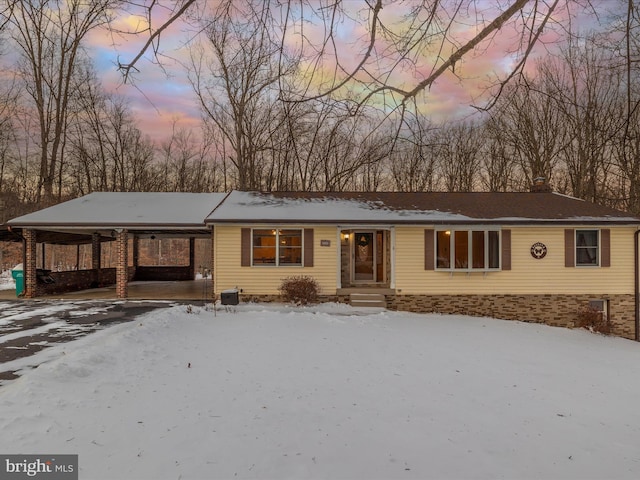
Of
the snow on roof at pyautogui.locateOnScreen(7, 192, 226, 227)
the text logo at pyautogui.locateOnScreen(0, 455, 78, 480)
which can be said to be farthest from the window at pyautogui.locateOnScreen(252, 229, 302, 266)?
the text logo at pyautogui.locateOnScreen(0, 455, 78, 480)

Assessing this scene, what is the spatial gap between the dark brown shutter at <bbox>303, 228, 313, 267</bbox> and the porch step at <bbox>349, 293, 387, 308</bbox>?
183cm

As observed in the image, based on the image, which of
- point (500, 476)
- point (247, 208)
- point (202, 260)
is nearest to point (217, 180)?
point (202, 260)

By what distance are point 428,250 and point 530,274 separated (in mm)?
3563

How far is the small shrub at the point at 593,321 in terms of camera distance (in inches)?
460

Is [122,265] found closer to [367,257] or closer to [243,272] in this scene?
[243,272]

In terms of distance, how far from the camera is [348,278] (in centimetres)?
1398

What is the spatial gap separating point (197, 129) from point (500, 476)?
2810 cm

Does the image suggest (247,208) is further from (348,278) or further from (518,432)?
(518,432)

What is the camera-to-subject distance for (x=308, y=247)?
41.0 feet

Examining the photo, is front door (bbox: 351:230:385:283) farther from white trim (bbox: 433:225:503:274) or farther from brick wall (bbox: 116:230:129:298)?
brick wall (bbox: 116:230:129:298)

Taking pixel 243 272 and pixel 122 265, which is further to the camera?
pixel 122 265

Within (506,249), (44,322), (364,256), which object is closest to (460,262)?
(506,249)

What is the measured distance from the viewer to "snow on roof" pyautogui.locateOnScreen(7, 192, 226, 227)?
1286cm

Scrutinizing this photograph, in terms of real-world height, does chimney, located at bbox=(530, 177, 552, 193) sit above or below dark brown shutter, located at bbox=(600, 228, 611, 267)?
above
